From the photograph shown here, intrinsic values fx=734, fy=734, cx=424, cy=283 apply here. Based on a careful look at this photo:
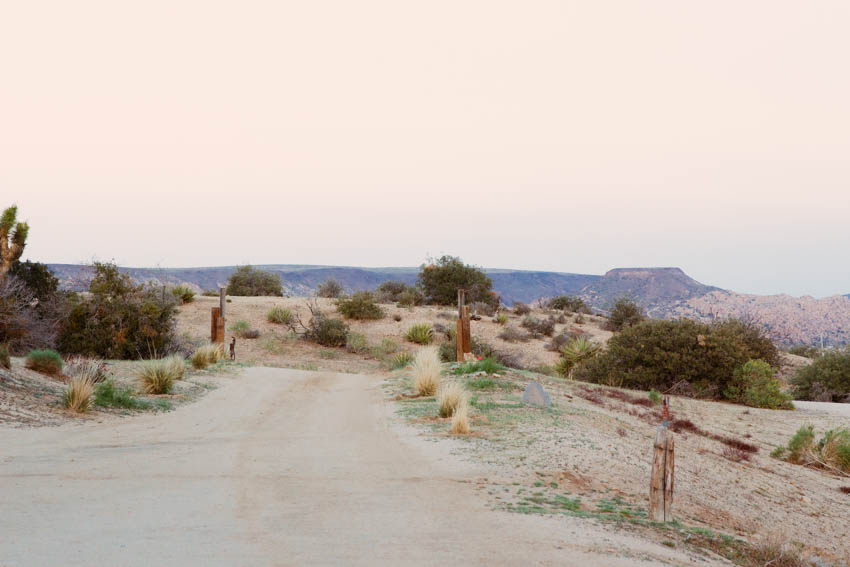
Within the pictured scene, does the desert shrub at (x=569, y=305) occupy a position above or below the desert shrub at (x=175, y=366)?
above

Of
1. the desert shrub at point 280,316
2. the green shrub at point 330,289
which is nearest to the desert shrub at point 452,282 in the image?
the green shrub at point 330,289

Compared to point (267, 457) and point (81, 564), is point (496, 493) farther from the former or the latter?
point (81, 564)

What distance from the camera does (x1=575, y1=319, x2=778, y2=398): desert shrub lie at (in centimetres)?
2605

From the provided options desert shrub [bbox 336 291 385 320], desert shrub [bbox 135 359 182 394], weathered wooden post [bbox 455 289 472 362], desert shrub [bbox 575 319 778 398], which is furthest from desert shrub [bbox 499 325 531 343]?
desert shrub [bbox 135 359 182 394]

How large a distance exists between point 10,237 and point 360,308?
2212 centimetres

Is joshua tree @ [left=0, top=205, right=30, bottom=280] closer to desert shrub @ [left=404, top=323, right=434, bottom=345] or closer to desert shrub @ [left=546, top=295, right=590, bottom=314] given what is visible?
desert shrub @ [left=404, top=323, right=434, bottom=345]

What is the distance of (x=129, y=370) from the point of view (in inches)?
789

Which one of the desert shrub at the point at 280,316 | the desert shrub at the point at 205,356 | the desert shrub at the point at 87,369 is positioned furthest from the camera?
the desert shrub at the point at 280,316

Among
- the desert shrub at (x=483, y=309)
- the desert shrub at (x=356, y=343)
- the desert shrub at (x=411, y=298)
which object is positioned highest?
the desert shrub at (x=411, y=298)

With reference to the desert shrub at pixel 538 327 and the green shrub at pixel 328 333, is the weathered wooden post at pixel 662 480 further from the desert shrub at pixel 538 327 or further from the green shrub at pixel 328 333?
the desert shrub at pixel 538 327

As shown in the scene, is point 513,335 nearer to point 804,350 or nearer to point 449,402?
point 804,350

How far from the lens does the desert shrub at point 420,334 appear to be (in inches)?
1535

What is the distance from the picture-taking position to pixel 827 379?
90.6 feet

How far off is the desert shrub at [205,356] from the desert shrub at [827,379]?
2196cm
